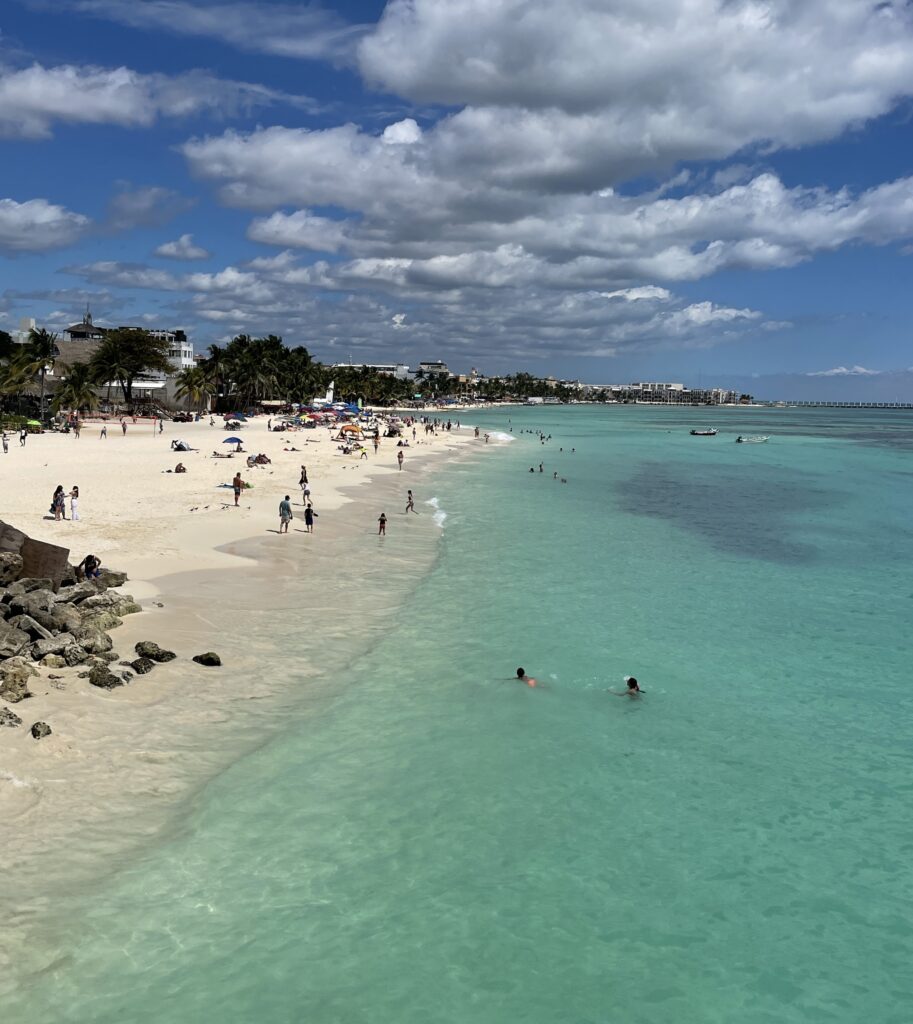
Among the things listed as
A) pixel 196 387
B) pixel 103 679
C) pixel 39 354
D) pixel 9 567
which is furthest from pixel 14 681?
pixel 196 387

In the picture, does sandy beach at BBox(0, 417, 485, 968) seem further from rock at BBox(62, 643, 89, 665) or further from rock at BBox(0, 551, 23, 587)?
rock at BBox(0, 551, 23, 587)

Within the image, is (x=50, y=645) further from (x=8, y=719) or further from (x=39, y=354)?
(x=39, y=354)

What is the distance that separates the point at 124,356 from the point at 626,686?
8280 centimetres

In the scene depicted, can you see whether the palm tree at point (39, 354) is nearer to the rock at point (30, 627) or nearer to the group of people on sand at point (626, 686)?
the rock at point (30, 627)

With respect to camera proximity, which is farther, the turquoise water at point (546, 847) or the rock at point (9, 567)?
the rock at point (9, 567)

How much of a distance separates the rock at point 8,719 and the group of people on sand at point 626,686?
9.64m

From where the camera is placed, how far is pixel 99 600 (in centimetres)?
1991

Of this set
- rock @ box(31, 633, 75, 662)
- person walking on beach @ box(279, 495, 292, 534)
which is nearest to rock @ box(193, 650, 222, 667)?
rock @ box(31, 633, 75, 662)

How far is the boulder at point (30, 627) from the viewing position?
17.0 meters

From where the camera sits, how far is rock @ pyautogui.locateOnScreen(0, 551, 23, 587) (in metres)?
20.2

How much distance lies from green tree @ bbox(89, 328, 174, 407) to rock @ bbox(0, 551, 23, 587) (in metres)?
71.2

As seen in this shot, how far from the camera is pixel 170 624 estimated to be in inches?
776

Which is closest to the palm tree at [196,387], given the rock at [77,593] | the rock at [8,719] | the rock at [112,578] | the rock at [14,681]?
the rock at [112,578]

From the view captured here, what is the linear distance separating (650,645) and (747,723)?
475 centimetres
